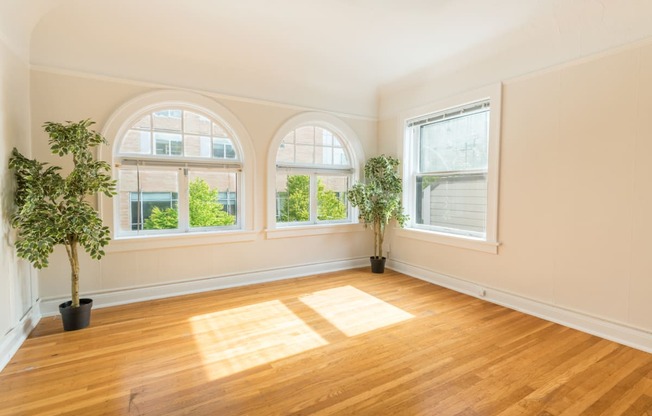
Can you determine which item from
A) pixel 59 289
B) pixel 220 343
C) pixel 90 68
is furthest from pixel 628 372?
pixel 90 68

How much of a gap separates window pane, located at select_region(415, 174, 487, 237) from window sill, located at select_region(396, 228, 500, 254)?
5.2 inches

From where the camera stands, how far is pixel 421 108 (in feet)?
13.7

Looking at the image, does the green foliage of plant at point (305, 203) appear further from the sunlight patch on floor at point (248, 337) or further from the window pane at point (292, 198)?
the sunlight patch on floor at point (248, 337)

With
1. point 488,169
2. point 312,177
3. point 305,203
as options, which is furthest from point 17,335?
point 488,169

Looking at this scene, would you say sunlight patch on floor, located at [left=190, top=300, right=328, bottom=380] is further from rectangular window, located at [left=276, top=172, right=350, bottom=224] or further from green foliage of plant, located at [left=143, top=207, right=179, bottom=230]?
rectangular window, located at [left=276, top=172, right=350, bottom=224]

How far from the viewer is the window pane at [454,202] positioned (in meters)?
3.64

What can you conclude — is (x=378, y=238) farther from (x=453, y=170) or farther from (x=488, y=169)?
(x=488, y=169)

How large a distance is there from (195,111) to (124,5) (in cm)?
115

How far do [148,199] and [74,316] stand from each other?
4.37 ft

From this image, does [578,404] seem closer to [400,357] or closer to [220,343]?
[400,357]

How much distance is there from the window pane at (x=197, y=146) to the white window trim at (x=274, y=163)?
2.44 feet

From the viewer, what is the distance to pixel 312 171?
4520 mm

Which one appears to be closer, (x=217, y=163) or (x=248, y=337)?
(x=248, y=337)

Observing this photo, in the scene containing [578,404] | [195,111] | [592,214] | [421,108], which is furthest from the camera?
[421,108]
